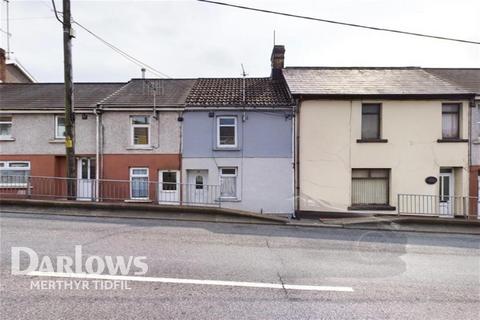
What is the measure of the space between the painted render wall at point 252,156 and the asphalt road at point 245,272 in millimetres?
5360

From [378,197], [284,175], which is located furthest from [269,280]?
[378,197]

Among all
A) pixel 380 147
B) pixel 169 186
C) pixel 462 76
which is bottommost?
pixel 169 186

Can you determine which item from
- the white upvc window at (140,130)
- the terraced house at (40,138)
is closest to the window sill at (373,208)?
the white upvc window at (140,130)

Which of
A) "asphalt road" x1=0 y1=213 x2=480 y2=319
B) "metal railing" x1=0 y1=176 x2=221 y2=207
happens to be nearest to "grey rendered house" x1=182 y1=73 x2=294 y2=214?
"metal railing" x1=0 y1=176 x2=221 y2=207

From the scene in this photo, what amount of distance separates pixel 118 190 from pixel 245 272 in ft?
35.4

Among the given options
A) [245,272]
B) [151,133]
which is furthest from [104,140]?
[245,272]

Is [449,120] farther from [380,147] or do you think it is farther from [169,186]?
[169,186]

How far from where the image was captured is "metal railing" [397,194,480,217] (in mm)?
13891

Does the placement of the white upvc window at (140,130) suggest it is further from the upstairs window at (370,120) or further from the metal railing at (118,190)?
the upstairs window at (370,120)

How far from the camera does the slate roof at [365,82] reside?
14320mm

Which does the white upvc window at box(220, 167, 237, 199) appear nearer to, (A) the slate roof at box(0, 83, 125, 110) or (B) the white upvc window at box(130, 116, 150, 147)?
(B) the white upvc window at box(130, 116, 150, 147)

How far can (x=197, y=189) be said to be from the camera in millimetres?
14289

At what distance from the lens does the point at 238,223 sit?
1012 centimetres

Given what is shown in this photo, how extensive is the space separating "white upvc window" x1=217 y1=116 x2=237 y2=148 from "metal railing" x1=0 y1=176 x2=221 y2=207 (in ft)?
7.08
